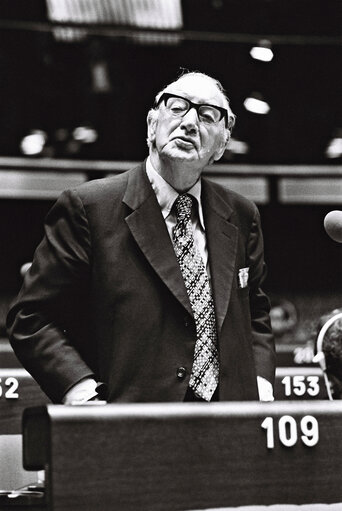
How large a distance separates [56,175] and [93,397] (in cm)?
570

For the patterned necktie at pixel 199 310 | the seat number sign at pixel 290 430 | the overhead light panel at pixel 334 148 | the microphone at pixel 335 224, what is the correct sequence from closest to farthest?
the seat number sign at pixel 290 430 < the microphone at pixel 335 224 < the patterned necktie at pixel 199 310 < the overhead light panel at pixel 334 148

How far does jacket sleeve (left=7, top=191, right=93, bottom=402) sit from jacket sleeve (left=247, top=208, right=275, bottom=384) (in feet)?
1.51

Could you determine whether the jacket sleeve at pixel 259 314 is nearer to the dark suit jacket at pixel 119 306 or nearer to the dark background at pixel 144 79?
the dark suit jacket at pixel 119 306

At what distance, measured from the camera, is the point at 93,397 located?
2.13 metres

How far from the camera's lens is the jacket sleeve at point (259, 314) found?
250cm

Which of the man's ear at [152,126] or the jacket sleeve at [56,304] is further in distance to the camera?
the man's ear at [152,126]

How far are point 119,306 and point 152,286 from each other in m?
0.09

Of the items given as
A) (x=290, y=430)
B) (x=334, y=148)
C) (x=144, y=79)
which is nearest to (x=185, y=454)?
(x=290, y=430)

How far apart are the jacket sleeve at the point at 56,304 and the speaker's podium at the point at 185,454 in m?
0.34

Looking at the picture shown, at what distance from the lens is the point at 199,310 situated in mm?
2283

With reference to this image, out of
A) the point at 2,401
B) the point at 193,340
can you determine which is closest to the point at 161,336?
the point at 193,340

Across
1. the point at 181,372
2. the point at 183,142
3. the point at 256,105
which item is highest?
the point at 256,105

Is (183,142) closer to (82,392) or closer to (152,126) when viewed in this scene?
(152,126)

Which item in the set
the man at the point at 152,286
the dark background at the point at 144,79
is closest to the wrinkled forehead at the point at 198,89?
the man at the point at 152,286
